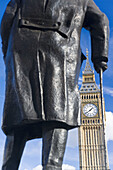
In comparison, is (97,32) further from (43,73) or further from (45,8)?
(43,73)

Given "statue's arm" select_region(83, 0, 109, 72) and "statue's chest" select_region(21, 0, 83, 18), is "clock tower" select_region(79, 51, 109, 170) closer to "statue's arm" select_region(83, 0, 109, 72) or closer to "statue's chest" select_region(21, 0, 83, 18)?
"statue's arm" select_region(83, 0, 109, 72)

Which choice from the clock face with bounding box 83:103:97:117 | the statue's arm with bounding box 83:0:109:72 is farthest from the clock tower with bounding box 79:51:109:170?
the statue's arm with bounding box 83:0:109:72

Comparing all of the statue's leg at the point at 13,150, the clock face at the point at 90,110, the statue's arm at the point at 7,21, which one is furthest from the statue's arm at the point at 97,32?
the clock face at the point at 90,110

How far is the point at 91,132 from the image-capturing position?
59562 millimetres

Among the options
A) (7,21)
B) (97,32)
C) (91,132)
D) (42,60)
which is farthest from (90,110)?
(42,60)

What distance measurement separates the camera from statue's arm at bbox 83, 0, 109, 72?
8.75 feet

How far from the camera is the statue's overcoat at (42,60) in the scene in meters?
2.29

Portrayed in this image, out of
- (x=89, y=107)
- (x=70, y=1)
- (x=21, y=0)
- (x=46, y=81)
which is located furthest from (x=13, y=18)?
(x=89, y=107)

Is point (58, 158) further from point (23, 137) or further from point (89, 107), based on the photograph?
point (89, 107)

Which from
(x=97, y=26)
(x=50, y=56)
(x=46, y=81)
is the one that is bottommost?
(x=46, y=81)

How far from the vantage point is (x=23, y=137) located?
2.43m

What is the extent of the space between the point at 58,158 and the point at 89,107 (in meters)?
57.9

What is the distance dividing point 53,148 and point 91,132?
5817cm

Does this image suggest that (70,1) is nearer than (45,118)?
No
